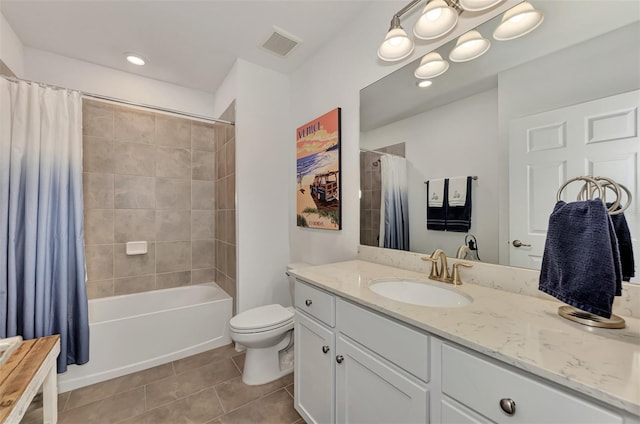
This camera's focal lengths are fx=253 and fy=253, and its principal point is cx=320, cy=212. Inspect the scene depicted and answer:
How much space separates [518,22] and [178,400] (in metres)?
2.68

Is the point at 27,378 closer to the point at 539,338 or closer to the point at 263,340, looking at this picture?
the point at 263,340

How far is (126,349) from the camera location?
1.91 m

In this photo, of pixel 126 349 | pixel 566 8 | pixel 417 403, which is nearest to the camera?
pixel 417 403

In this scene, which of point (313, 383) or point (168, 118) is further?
point (168, 118)

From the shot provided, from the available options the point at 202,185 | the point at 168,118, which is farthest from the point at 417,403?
the point at 168,118

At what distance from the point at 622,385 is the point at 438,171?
101cm

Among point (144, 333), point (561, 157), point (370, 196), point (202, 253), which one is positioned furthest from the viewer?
point (202, 253)

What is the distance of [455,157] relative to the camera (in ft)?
4.18

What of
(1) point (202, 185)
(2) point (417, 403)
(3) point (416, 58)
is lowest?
(2) point (417, 403)

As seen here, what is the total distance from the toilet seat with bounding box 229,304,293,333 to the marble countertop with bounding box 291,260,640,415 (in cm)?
89

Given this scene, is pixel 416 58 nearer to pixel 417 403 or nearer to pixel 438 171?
pixel 438 171

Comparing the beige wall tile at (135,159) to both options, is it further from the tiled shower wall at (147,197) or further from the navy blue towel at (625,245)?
the navy blue towel at (625,245)

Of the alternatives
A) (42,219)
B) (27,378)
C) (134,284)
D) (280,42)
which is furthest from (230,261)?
(280,42)

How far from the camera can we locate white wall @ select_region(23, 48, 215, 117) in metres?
2.10
